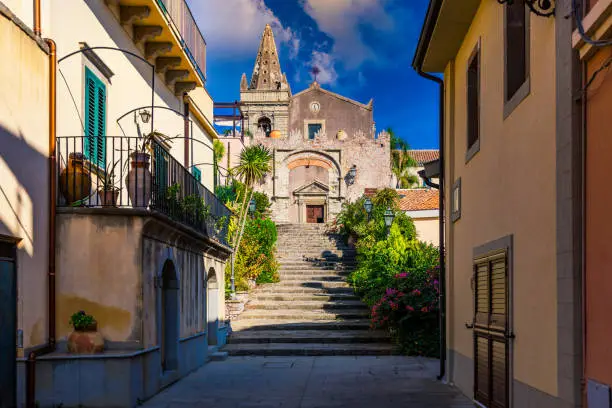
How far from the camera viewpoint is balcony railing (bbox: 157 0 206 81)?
13984 mm

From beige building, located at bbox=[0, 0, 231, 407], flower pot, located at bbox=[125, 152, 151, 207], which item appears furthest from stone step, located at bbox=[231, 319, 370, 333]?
flower pot, located at bbox=[125, 152, 151, 207]

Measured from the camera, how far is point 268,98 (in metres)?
60.8

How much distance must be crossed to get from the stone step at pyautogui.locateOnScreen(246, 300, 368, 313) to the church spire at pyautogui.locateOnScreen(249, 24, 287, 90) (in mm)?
42980

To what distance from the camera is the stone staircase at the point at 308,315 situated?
57.9 feet

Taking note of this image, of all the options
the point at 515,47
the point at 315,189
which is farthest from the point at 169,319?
the point at 315,189

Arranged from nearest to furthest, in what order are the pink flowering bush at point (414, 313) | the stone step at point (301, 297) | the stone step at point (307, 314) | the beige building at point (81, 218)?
the beige building at point (81, 218), the pink flowering bush at point (414, 313), the stone step at point (307, 314), the stone step at point (301, 297)

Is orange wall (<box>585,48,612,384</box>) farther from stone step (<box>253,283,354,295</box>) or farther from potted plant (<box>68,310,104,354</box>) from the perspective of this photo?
stone step (<box>253,283,354,295</box>)

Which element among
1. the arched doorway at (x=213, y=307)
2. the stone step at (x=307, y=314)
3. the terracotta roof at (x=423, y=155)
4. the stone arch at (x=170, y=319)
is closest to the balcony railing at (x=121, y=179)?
the stone arch at (x=170, y=319)

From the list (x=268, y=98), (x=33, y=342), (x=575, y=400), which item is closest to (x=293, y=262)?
(x=33, y=342)

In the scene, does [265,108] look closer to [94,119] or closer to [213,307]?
[213,307]

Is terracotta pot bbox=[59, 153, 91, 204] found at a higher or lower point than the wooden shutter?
lower

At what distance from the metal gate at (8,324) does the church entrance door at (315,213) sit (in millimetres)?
40335

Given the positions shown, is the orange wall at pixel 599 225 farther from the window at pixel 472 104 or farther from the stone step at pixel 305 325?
the stone step at pixel 305 325

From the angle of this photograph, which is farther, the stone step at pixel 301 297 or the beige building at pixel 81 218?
the stone step at pixel 301 297
